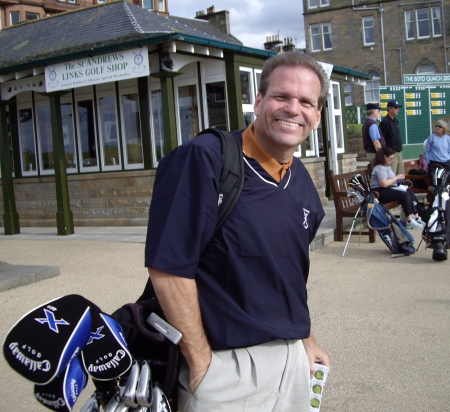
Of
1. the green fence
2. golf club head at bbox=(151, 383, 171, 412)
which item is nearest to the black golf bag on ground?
golf club head at bbox=(151, 383, 171, 412)

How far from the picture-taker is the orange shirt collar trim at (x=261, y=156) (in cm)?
206

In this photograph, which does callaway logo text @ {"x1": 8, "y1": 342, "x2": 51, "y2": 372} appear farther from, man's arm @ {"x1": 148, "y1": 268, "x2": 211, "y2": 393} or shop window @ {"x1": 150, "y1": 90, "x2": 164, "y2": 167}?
shop window @ {"x1": 150, "y1": 90, "x2": 164, "y2": 167}

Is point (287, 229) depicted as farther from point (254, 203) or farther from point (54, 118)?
point (54, 118)

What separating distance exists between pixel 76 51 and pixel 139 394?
33.0ft

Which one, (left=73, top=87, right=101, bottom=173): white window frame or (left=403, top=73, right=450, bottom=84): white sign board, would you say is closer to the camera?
(left=73, top=87, right=101, bottom=173): white window frame

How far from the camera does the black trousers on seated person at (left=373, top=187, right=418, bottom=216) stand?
9.70m

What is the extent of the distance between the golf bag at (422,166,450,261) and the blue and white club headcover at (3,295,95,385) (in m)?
6.82

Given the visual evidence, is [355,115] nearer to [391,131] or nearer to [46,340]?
[391,131]

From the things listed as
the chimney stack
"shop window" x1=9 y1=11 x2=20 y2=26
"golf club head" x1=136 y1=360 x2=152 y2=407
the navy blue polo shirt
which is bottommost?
"golf club head" x1=136 y1=360 x2=152 y2=407

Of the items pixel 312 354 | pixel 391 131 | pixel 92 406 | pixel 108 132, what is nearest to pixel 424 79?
pixel 391 131

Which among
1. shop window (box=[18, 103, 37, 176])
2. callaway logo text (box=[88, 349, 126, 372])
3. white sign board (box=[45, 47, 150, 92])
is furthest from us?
shop window (box=[18, 103, 37, 176])

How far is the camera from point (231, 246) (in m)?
1.91

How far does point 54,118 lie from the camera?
11875mm

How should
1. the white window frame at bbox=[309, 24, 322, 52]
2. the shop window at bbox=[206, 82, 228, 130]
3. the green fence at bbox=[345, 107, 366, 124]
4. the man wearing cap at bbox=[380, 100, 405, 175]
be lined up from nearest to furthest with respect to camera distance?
the man wearing cap at bbox=[380, 100, 405, 175]
the shop window at bbox=[206, 82, 228, 130]
the green fence at bbox=[345, 107, 366, 124]
the white window frame at bbox=[309, 24, 322, 52]
